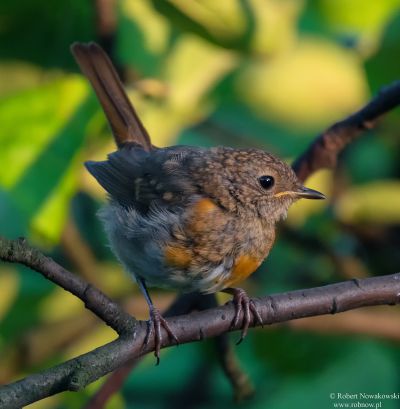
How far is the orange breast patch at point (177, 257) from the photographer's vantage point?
345 cm

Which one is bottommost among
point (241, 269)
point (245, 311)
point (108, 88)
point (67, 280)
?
point (241, 269)

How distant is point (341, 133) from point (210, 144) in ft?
3.94

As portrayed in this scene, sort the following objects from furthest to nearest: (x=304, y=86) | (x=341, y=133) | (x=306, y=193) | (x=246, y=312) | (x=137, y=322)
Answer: (x=304, y=86), (x=306, y=193), (x=341, y=133), (x=246, y=312), (x=137, y=322)

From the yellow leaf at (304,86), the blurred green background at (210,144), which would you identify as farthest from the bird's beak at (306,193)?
the yellow leaf at (304,86)

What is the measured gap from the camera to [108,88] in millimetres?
3977

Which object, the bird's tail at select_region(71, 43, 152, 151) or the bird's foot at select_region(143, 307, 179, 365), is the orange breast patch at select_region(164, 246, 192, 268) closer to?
the bird's foot at select_region(143, 307, 179, 365)

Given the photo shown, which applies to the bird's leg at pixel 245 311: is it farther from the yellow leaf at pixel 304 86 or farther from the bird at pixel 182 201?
the yellow leaf at pixel 304 86

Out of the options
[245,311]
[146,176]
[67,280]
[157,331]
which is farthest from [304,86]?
[67,280]

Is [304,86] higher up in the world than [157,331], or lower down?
higher up

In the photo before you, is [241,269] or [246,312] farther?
[241,269]

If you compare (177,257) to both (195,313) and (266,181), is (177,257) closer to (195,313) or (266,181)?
(266,181)

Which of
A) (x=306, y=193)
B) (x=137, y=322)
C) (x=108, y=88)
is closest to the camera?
(x=137, y=322)

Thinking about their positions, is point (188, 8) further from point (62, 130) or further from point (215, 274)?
point (215, 274)

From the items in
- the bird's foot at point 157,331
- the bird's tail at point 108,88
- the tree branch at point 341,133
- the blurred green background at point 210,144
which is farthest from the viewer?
the bird's tail at point 108,88
